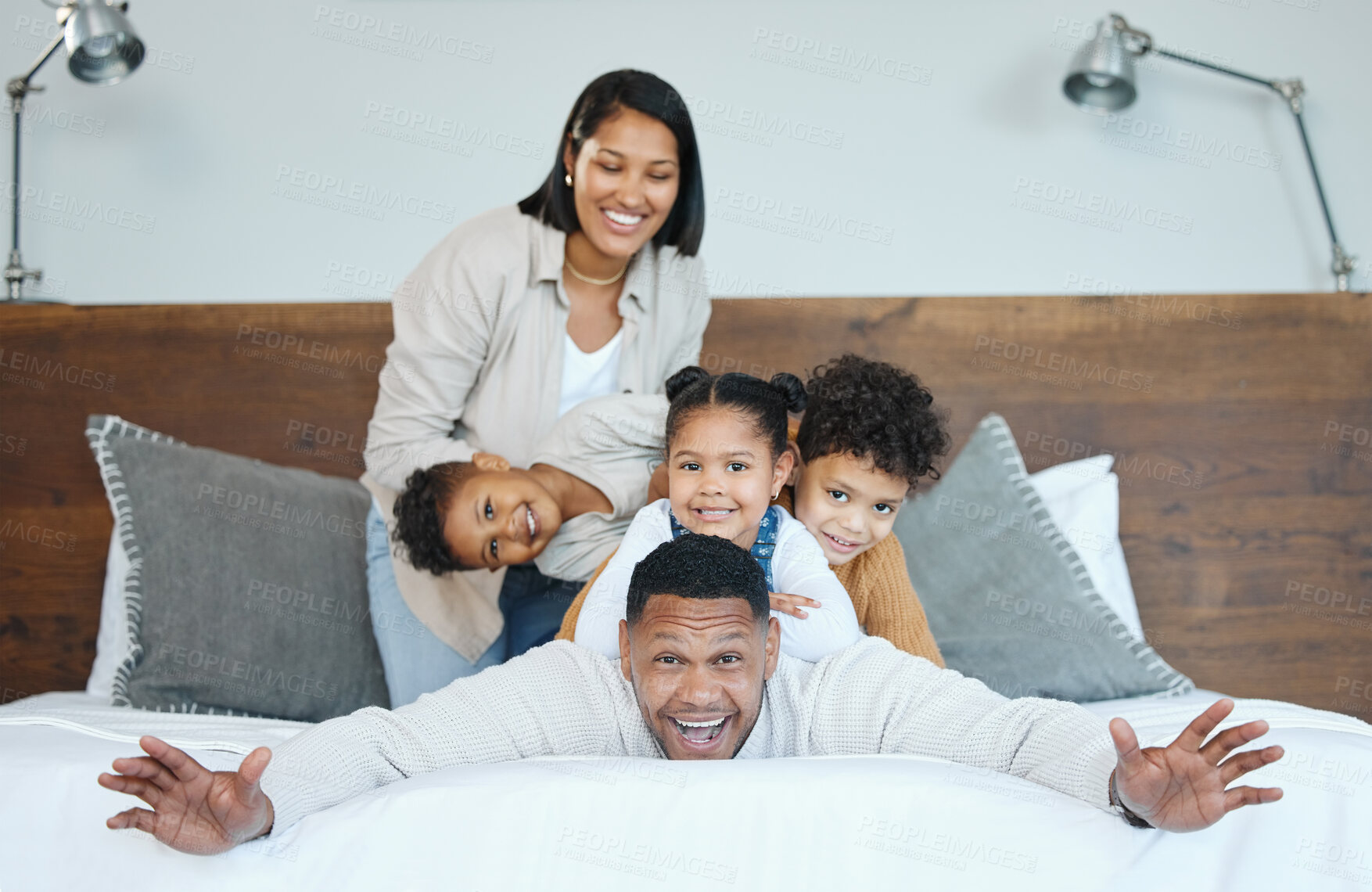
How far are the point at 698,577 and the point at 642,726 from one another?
7.2 inches

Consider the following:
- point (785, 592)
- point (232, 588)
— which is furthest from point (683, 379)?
point (232, 588)

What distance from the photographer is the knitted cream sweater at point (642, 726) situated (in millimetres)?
1048

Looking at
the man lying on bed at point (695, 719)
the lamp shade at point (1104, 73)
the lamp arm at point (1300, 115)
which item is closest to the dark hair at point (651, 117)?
the man lying on bed at point (695, 719)

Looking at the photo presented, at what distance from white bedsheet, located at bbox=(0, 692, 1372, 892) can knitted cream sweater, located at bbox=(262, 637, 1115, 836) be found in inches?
2.5

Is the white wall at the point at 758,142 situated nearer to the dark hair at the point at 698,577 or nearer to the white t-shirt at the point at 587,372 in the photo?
the white t-shirt at the point at 587,372

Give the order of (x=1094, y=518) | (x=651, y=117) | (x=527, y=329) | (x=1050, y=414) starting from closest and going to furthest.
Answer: (x=651, y=117) < (x=527, y=329) < (x=1094, y=518) < (x=1050, y=414)

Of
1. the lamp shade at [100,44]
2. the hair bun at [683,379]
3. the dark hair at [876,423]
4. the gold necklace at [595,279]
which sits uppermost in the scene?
the lamp shade at [100,44]

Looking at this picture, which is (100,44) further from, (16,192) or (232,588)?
(232,588)

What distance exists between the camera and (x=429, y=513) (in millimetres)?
1660

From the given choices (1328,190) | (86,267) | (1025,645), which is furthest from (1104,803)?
(86,267)

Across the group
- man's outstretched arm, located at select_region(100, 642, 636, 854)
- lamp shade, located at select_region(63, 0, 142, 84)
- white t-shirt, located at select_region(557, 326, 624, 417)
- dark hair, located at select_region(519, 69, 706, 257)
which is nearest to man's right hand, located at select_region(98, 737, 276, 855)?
man's outstretched arm, located at select_region(100, 642, 636, 854)

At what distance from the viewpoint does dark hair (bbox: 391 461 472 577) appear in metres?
1.65

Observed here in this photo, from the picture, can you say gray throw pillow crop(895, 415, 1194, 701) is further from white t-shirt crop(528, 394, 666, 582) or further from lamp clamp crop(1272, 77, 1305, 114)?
lamp clamp crop(1272, 77, 1305, 114)

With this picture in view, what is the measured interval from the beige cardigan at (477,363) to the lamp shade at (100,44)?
0.88 meters
